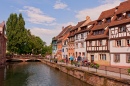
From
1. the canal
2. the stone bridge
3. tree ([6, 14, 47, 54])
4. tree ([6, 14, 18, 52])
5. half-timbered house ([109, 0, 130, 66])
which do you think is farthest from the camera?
the stone bridge

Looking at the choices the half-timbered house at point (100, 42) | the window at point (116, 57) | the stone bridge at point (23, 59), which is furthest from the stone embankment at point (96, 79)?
the stone bridge at point (23, 59)

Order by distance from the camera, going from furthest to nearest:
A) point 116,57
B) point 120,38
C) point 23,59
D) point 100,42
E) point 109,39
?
point 23,59 < point 100,42 < point 109,39 < point 116,57 < point 120,38

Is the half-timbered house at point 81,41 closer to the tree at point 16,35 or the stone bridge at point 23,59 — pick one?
the tree at point 16,35

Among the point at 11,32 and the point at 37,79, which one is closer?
the point at 37,79

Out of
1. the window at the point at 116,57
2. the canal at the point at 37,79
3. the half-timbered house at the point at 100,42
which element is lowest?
the canal at the point at 37,79

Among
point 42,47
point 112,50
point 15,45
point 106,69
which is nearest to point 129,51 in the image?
point 112,50

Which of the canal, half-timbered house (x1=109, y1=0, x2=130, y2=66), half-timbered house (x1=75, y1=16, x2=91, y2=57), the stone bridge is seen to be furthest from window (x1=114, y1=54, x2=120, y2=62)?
the stone bridge

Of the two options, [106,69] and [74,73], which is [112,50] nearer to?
[74,73]

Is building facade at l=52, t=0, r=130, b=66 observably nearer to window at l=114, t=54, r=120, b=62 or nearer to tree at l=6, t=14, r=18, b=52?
window at l=114, t=54, r=120, b=62

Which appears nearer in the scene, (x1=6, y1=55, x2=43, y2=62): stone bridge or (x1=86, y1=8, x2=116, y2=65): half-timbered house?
(x1=86, y1=8, x2=116, y2=65): half-timbered house

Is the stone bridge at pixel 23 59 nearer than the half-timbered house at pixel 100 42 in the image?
No

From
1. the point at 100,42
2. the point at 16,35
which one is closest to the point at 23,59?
the point at 16,35

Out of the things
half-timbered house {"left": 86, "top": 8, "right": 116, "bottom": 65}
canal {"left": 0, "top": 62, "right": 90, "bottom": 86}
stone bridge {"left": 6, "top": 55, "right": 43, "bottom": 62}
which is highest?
half-timbered house {"left": 86, "top": 8, "right": 116, "bottom": 65}

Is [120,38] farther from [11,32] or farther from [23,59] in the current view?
[11,32]
